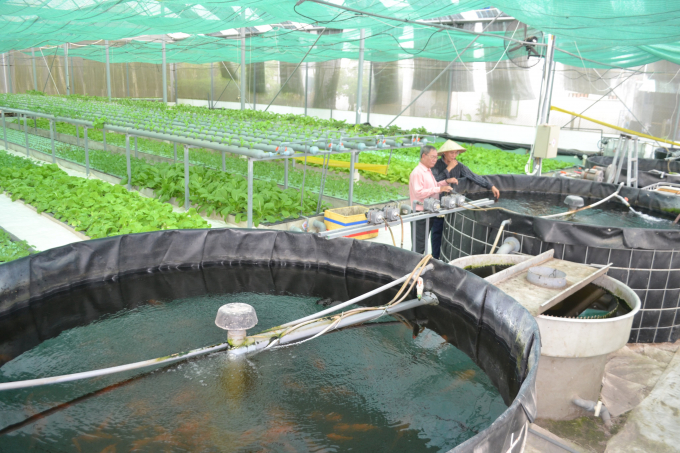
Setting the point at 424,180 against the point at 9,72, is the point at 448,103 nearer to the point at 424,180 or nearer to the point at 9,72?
the point at 424,180

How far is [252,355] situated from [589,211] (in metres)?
4.60

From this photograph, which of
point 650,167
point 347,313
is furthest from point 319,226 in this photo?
point 650,167

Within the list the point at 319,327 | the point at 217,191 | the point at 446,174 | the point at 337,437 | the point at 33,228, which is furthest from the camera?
the point at 217,191

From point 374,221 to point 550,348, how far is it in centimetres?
135

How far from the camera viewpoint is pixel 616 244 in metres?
3.94

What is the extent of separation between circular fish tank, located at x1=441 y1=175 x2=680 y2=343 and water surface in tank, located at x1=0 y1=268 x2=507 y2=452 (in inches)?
76.6

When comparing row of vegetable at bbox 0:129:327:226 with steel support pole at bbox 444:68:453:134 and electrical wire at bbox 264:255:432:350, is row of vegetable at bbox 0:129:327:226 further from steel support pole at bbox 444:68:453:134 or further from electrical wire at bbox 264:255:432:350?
steel support pole at bbox 444:68:453:134

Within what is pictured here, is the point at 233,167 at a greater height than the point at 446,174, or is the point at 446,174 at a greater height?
the point at 446,174

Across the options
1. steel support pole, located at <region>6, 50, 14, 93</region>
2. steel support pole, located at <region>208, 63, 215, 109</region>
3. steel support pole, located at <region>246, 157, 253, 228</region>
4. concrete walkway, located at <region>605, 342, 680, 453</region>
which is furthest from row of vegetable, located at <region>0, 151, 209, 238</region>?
steel support pole, located at <region>6, 50, 14, 93</region>

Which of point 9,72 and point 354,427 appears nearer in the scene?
point 354,427

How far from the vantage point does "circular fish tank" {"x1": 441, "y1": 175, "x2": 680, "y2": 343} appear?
3.92 meters

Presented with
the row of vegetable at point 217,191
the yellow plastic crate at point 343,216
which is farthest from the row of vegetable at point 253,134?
the yellow plastic crate at point 343,216

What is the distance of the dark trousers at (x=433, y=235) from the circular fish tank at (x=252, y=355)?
244cm

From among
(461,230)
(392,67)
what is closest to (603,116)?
(392,67)
